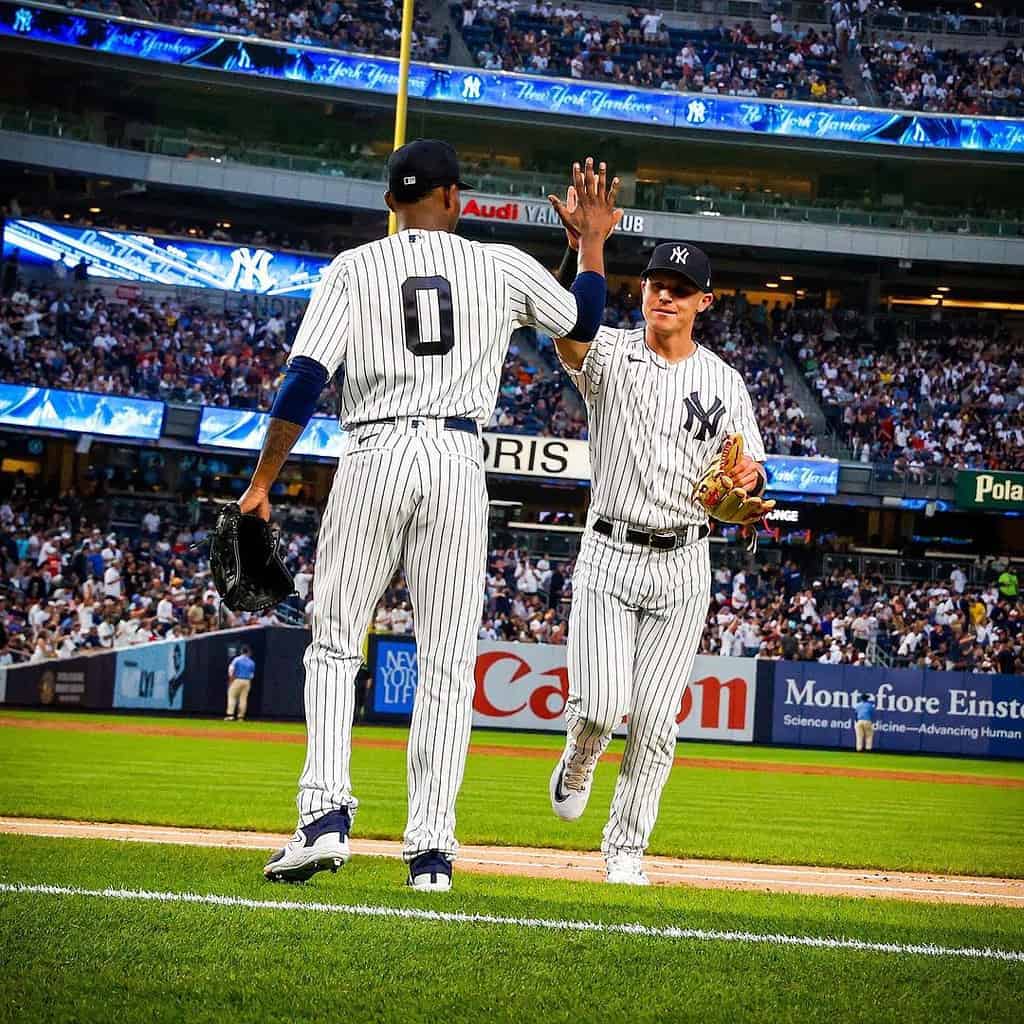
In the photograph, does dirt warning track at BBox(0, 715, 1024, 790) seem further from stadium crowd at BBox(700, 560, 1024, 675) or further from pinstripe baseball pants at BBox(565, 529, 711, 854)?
pinstripe baseball pants at BBox(565, 529, 711, 854)

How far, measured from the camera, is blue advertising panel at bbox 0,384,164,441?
30.1 metres

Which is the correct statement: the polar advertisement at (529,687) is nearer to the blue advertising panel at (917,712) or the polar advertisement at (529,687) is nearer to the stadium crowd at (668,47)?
the blue advertising panel at (917,712)

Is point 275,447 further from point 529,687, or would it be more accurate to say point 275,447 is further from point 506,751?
point 529,687

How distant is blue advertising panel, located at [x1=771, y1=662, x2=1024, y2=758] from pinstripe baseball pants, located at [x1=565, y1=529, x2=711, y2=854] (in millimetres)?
19085

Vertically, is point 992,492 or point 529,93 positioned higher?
point 529,93

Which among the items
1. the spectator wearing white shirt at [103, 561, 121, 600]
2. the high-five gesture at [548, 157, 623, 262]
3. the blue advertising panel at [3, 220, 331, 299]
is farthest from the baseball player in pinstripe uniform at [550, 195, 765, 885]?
the blue advertising panel at [3, 220, 331, 299]

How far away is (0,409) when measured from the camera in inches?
1182

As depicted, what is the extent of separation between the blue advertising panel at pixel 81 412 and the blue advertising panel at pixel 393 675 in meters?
9.60

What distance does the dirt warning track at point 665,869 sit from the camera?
6.77 m

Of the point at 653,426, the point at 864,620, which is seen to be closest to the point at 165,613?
the point at 864,620

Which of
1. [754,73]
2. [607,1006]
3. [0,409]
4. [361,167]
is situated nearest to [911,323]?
[754,73]

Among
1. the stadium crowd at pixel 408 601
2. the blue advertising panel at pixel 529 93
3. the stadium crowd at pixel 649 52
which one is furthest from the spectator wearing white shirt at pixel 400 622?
the stadium crowd at pixel 649 52

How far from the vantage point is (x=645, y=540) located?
610cm

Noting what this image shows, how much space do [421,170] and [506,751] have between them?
1509cm
